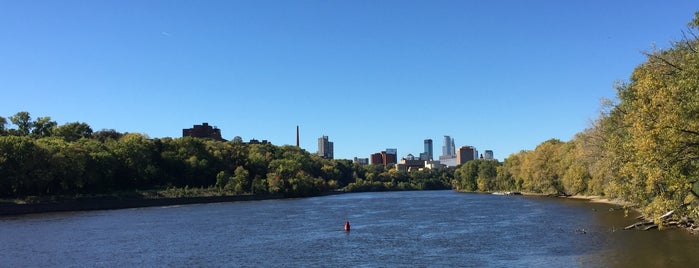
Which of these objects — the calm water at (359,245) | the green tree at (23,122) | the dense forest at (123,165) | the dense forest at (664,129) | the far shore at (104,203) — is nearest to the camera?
the dense forest at (664,129)

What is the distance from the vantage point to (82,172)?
103062mm

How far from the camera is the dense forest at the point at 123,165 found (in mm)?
91606

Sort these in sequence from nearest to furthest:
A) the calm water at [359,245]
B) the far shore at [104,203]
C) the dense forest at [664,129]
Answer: the dense forest at [664,129]
the calm water at [359,245]
the far shore at [104,203]

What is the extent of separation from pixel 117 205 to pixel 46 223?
38672mm

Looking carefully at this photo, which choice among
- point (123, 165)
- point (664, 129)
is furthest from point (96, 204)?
point (664, 129)

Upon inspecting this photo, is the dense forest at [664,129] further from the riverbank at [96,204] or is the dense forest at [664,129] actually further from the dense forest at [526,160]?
the riverbank at [96,204]

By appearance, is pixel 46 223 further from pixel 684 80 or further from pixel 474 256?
pixel 684 80

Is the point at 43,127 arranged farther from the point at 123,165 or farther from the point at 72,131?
the point at 123,165

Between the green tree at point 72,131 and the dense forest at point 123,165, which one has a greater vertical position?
the green tree at point 72,131

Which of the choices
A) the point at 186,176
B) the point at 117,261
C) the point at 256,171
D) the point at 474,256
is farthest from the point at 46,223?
the point at 256,171

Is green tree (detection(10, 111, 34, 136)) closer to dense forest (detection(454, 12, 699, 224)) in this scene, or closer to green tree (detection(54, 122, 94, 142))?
green tree (detection(54, 122, 94, 142))

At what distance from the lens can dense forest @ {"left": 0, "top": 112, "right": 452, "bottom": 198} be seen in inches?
3607

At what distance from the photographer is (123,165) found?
127 metres

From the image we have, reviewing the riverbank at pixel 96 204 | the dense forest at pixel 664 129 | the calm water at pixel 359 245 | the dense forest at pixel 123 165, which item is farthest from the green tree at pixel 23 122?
the dense forest at pixel 664 129
